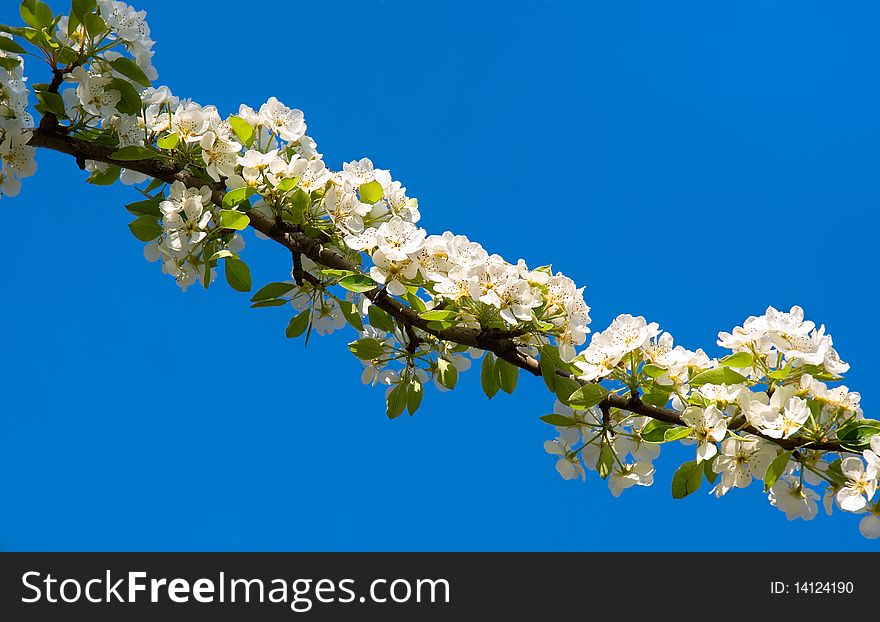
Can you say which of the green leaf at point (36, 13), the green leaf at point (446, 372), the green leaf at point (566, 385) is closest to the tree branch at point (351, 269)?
the green leaf at point (566, 385)

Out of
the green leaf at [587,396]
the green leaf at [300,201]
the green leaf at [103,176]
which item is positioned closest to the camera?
the green leaf at [587,396]

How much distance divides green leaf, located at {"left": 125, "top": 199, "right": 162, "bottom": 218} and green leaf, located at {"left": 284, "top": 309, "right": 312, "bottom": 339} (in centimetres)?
44

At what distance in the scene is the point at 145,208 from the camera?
216cm

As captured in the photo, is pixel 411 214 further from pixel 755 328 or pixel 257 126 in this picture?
pixel 755 328

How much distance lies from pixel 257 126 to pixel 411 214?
447 mm

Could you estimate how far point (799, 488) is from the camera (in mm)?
1693

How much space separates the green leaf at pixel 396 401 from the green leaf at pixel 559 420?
398 mm

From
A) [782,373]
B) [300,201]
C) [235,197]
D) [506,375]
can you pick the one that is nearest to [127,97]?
[235,197]

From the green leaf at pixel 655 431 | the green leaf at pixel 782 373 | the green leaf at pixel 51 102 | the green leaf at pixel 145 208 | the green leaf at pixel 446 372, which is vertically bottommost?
Answer: the green leaf at pixel 655 431

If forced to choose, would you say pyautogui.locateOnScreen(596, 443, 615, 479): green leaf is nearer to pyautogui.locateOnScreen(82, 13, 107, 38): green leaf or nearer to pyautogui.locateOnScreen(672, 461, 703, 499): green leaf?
pyautogui.locateOnScreen(672, 461, 703, 499): green leaf

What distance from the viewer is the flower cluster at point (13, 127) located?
204 centimetres

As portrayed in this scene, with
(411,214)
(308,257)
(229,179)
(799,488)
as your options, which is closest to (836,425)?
(799,488)

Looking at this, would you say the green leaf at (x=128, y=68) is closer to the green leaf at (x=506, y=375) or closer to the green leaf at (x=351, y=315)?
the green leaf at (x=351, y=315)

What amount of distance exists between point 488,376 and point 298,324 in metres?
0.56
